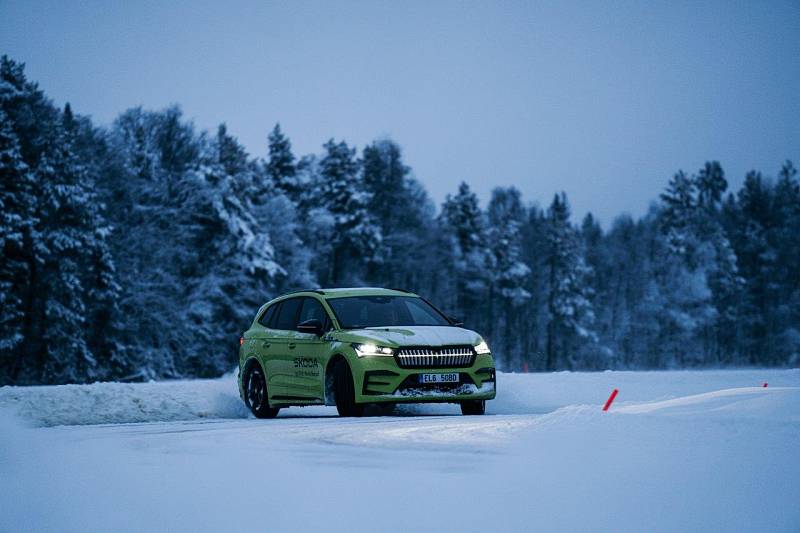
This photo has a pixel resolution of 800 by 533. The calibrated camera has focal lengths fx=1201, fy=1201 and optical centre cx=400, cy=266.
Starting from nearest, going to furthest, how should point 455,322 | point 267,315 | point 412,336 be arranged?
point 412,336 < point 455,322 < point 267,315

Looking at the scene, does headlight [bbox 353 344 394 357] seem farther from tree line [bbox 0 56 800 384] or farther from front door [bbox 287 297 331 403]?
tree line [bbox 0 56 800 384]

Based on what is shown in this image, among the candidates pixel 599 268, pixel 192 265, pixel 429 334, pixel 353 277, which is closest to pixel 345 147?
pixel 353 277

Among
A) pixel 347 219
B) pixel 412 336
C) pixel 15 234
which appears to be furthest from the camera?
pixel 347 219

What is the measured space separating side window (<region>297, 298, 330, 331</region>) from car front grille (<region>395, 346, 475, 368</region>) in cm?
159

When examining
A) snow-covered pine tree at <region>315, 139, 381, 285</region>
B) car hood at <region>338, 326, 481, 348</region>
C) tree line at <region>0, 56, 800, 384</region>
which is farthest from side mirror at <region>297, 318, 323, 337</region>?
snow-covered pine tree at <region>315, 139, 381, 285</region>

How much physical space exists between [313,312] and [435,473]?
27.2 ft

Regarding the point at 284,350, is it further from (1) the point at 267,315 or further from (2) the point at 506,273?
(2) the point at 506,273

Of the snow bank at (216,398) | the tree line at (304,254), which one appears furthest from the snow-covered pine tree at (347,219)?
the snow bank at (216,398)

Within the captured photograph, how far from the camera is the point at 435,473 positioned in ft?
25.9

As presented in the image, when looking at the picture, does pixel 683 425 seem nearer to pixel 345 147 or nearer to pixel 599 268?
pixel 345 147

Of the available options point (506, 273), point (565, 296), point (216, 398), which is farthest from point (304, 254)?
point (216, 398)

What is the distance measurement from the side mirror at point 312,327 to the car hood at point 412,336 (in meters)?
0.47

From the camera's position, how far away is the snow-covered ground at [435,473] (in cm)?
649

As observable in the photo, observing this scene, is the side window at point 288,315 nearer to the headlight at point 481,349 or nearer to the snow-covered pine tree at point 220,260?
the headlight at point 481,349
